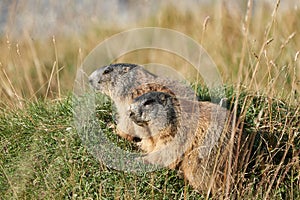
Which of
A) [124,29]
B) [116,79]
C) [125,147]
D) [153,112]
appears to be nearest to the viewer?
[153,112]

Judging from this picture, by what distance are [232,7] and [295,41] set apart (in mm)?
1122

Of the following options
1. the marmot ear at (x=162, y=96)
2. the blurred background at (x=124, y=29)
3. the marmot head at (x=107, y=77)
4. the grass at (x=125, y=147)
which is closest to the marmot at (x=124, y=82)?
the marmot head at (x=107, y=77)

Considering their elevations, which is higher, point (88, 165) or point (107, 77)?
point (107, 77)

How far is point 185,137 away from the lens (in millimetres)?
3764

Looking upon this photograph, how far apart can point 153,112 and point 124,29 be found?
15.4ft

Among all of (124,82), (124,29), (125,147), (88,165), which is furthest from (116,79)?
(124,29)

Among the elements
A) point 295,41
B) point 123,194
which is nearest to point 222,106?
point 123,194

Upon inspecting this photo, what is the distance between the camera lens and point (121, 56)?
729 centimetres

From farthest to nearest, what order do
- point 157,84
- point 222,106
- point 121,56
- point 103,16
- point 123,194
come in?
point 103,16 < point 121,56 < point 157,84 < point 222,106 < point 123,194

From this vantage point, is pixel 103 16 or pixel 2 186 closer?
pixel 2 186

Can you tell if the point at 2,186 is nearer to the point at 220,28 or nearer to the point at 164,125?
the point at 164,125

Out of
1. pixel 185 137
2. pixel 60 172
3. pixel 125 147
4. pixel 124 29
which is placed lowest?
pixel 124 29

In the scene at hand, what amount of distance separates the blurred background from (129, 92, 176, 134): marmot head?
7.85 feet

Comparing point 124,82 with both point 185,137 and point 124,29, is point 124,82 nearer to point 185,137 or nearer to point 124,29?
point 185,137
